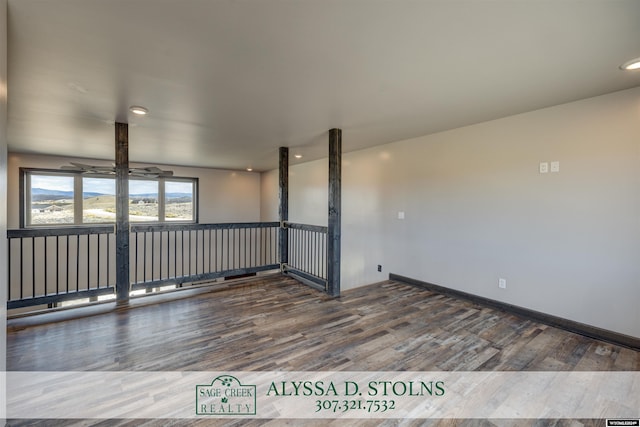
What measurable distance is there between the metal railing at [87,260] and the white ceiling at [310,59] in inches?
58.6

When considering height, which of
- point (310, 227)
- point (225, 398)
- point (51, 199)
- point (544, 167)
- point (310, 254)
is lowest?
point (225, 398)

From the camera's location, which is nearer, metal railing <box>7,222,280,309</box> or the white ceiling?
the white ceiling

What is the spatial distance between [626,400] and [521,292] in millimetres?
1521

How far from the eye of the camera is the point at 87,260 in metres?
4.51

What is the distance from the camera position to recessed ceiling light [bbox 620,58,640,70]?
2.11 meters

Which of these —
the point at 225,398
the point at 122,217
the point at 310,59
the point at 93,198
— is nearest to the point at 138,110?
the point at 122,217

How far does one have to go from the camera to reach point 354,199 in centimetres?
581

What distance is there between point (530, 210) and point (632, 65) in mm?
1579

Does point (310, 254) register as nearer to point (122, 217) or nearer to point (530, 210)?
point (122, 217)

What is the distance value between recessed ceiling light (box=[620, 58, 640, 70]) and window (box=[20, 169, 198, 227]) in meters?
8.13

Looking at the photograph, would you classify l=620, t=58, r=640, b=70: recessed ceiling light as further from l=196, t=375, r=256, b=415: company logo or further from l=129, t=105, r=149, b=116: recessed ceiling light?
l=129, t=105, r=149, b=116: recessed ceiling light

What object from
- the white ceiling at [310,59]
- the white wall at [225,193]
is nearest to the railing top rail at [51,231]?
the white ceiling at [310,59]

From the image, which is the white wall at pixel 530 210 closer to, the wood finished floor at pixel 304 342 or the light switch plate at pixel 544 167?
the light switch plate at pixel 544 167

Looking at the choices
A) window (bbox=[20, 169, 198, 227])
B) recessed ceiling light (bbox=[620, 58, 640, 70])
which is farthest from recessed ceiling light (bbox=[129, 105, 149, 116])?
recessed ceiling light (bbox=[620, 58, 640, 70])
